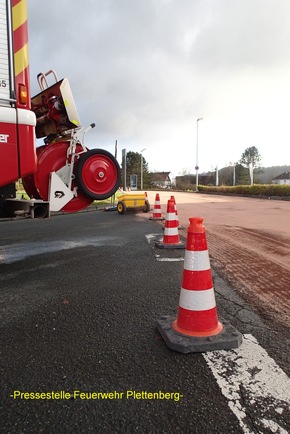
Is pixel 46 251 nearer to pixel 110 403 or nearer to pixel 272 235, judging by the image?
pixel 110 403

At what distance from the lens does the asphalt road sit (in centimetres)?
156

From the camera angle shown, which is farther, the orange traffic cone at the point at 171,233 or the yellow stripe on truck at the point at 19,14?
the orange traffic cone at the point at 171,233

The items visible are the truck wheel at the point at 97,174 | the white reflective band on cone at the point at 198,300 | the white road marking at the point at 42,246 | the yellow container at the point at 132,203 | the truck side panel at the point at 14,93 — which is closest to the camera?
the white reflective band on cone at the point at 198,300

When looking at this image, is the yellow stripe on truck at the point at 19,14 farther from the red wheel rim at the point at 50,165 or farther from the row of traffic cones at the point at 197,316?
the row of traffic cones at the point at 197,316

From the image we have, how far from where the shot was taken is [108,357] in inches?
83.1

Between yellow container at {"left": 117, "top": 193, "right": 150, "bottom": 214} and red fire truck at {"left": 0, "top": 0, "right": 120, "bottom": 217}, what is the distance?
7542 millimetres

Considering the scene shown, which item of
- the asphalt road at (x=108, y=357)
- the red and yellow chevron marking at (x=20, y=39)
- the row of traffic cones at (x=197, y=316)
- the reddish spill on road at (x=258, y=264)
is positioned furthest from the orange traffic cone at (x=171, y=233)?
the red and yellow chevron marking at (x=20, y=39)

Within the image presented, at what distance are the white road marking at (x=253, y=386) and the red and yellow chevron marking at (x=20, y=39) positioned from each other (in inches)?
126

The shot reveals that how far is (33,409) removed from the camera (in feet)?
5.38

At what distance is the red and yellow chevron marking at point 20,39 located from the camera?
319cm

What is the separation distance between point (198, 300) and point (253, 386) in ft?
2.33

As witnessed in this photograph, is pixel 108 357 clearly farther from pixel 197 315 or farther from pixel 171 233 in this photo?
pixel 171 233

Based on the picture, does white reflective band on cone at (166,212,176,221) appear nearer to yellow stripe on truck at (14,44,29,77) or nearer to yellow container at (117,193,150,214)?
yellow stripe on truck at (14,44,29,77)

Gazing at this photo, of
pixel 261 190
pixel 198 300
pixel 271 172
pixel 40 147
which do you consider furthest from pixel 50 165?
pixel 271 172
